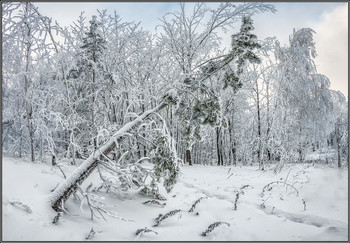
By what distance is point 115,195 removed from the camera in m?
5.31

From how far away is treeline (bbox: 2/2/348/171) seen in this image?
4.65m

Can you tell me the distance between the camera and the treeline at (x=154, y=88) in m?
4.65

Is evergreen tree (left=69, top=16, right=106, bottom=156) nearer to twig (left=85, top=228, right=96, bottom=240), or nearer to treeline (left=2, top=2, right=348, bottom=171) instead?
treeline (left=2, top=2, right=348, bottom=171)

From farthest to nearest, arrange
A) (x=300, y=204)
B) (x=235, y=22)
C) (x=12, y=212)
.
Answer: (x=235, y=22) < (x=300, y=204) < (x=12, y=212)

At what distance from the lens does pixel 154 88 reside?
16.8 meters

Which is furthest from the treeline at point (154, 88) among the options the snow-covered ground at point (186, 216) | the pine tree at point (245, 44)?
the snow-covered ground at point (186, 216)

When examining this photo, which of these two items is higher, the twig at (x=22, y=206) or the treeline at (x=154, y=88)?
the treeline at (x=154, y=88)

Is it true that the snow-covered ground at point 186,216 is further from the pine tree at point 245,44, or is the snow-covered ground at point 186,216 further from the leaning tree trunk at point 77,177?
the pine tree at point 245,44

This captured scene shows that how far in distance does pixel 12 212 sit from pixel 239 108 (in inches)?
728

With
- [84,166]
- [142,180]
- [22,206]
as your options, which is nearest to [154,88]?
[142,180]

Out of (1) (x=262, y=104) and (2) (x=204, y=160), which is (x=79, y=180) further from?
(2) (x=204, y=160)

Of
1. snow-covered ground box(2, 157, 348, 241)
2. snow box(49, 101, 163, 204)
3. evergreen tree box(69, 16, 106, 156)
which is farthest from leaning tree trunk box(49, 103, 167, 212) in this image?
evergreen tree box(69, 16, 106, 156)

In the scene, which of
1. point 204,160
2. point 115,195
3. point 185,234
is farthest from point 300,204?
point 204,160

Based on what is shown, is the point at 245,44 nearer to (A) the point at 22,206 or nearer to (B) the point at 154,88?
(A) the point at 22,206
